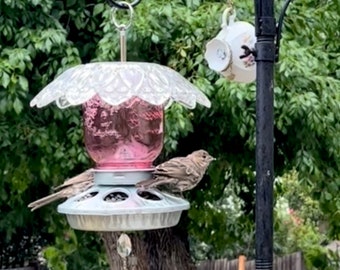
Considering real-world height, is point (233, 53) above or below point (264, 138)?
above

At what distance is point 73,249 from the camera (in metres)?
4.35

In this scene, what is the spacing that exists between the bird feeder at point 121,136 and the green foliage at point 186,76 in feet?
3.26

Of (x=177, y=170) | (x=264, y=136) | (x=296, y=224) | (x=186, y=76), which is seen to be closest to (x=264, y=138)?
(x=264, y=136)

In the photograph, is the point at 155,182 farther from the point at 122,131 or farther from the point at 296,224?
the point at 296,224

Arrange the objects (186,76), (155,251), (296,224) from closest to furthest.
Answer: (186,76) → (155,251) → (296,224)

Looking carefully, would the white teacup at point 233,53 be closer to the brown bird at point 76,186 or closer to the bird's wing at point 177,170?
the bird's wing at point 177,170

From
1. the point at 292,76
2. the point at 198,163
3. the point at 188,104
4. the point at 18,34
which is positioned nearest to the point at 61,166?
Answer: the point at 18,34

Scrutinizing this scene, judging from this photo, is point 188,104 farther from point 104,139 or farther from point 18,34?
point 18,34

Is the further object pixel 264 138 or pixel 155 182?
pixel 155 182

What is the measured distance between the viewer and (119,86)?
5.41ft

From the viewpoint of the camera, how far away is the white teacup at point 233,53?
2.01 metres

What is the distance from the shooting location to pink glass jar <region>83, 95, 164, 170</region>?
6.14 feet

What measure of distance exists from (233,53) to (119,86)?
1.54 ft

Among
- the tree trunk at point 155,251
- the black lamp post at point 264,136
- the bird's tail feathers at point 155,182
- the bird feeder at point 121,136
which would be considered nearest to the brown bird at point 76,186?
the bird feeder at point 121,136
